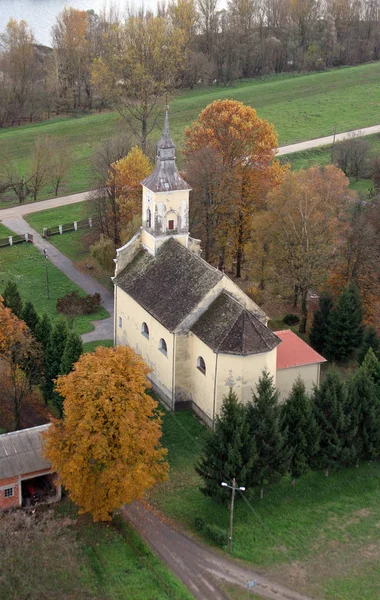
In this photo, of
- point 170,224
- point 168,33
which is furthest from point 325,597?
point 168,33

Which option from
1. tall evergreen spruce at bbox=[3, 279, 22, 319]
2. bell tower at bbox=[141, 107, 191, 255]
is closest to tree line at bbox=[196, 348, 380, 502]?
bell tower at bbox=[141, 107, 191, 255]

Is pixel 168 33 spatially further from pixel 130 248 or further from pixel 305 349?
pixel 305 349

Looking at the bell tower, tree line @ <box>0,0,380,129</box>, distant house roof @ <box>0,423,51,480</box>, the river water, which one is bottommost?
distant house roof @ <box>0,423,51,480</box>

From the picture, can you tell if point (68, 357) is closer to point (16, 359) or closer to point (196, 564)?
point (16, 359)

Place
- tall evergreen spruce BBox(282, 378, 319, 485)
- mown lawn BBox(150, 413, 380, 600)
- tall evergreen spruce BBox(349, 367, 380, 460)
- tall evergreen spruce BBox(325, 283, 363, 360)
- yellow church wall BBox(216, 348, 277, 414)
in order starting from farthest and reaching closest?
Result: tall evergreen spruce BBox(325, 283, 363, 360), yellow church wall BBox(216, 348, 277, 414), tall evergreen spruce BBox(349, 367, 380, 460), tall evergreen spruce BBox(282, 378, 319, 485), mown lawn BBox(150, 413, 380, 600)

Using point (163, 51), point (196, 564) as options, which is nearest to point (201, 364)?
point (196, 564)

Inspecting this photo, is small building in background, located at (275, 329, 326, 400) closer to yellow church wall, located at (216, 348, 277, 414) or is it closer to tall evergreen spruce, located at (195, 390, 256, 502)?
yellow church wall, located at (216, 348, 277, 414)
